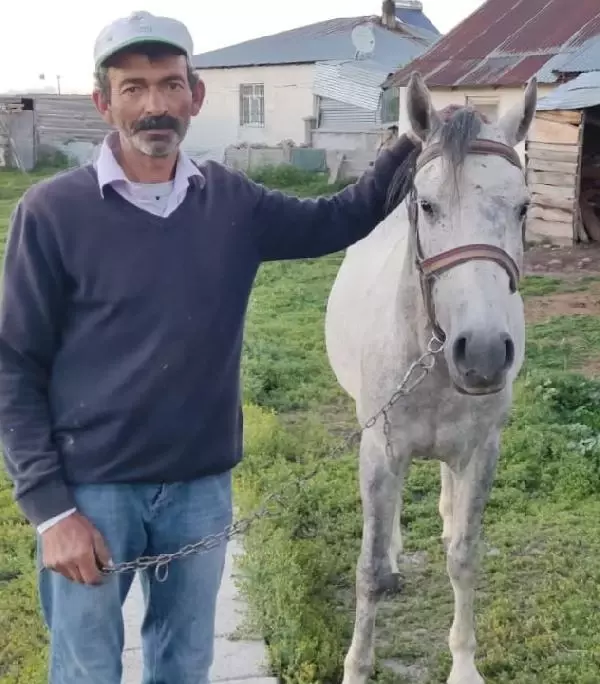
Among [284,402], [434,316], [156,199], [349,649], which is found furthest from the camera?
[284,402]

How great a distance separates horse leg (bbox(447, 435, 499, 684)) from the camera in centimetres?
310

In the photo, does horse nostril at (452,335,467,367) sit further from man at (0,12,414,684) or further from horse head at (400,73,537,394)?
man at (0,12,414,684)

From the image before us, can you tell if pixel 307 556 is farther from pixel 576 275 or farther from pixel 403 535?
pixel 576 275

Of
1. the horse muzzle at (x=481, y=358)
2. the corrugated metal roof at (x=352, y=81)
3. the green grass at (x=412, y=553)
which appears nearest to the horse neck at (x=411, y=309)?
the horse muzzle at (x=481, y=358)

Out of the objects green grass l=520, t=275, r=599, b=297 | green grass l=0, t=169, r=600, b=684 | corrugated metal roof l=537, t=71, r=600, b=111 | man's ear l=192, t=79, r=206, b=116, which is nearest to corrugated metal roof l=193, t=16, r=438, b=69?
corrugated metal roof l=537, t=71, r=600, b=111

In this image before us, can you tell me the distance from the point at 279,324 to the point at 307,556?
14.7ft

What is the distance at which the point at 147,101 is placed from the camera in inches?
77.9

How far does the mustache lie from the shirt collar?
0.28 feet

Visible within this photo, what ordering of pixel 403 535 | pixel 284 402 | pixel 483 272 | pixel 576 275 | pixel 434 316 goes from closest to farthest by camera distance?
1. pixel 483 272
2. pixel 434 316
3. pixel 403 535
4. pixel 284 402
5. pixel 576 275

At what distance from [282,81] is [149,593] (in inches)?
1038

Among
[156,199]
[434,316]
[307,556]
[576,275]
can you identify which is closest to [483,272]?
[434,316]

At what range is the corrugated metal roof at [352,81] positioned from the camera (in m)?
24.6

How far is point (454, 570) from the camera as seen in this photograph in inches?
129

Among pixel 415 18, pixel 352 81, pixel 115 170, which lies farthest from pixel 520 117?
pixel 415 18
